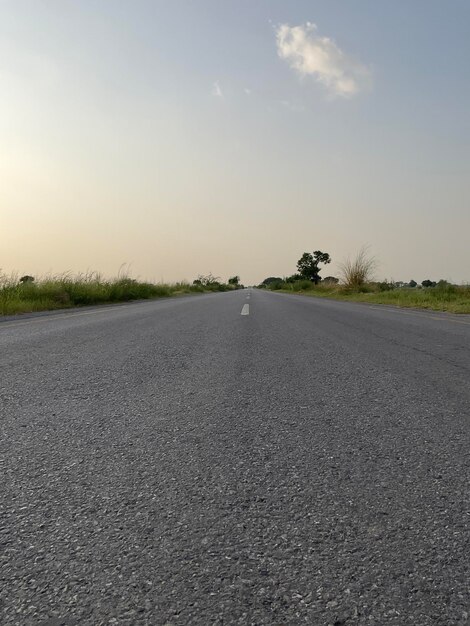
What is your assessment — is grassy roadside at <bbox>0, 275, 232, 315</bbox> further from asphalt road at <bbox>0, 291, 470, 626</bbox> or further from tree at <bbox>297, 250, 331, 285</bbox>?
tree at <bbox>297, 250, 331, 285</bbox>

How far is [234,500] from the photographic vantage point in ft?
4.59

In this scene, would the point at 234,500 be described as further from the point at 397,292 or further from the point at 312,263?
the point at 312,263

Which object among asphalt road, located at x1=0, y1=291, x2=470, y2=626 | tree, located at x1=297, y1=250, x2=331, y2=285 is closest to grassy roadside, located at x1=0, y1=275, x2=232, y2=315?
asphalt road, located at x1=0, y1=291, x2=470, y2=626

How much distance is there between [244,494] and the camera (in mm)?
1438

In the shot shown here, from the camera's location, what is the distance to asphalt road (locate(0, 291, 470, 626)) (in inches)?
37.9

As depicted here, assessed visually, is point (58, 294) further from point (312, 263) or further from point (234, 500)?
point (312, 263)

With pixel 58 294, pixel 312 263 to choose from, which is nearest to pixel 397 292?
pixel 58 294

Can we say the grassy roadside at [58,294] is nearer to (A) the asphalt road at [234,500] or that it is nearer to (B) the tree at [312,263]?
(A) the asphalt road at [234,500]

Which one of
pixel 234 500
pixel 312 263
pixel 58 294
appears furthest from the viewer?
pixel 312 263

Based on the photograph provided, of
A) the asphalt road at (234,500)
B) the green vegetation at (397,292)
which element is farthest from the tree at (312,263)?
the asphalt road at (234,500)

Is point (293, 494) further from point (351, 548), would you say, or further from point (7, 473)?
point (7, 473)

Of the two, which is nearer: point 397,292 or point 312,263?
point 397,292

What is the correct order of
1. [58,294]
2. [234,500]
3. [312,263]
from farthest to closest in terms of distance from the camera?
[312,263], [58,294], [234,500]

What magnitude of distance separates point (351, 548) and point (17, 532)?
2.89 feet
